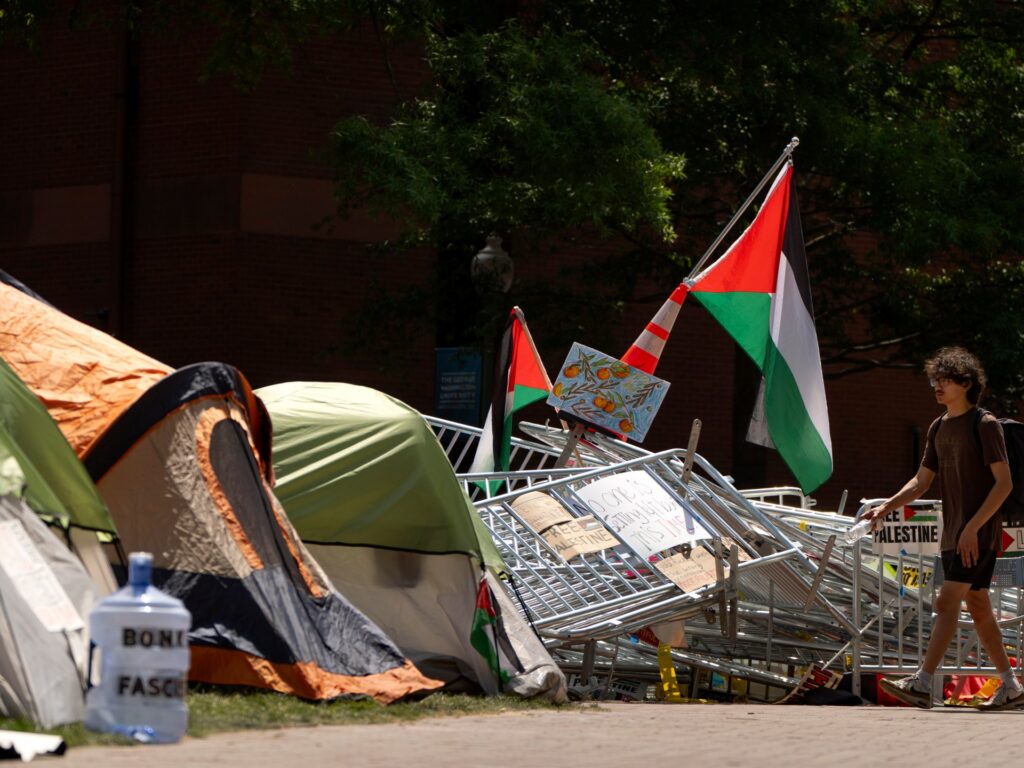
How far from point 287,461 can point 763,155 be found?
11.1m

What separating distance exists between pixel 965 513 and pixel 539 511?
2.37 metres

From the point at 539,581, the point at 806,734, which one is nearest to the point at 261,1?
→ the point at 539,581

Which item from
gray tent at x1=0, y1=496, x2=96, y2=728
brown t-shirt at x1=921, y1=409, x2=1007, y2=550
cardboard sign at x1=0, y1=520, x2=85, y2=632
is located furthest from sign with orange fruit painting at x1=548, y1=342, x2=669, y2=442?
cardboard sign at x1=0, y1=520, x2=85, y2=632

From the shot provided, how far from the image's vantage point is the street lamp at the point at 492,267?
51.3 ft

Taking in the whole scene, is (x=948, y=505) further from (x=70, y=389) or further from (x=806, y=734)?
(x=70, y=389)

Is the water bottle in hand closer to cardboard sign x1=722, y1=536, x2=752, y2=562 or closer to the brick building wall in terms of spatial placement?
cardboard sign x1=722, y1=536, x2=752, y2=562

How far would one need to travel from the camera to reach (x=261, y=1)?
16453 mm

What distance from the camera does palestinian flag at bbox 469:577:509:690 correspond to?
8438 mm

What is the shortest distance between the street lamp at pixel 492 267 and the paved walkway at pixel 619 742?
7.23 meters

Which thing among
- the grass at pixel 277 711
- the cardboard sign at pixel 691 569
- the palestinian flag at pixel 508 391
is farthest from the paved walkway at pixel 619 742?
the palestinian flag at pixel 508 391

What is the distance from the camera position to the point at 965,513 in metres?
9.31

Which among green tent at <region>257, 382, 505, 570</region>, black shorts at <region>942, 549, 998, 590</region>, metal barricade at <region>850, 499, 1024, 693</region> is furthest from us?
metal barricade at <region>850, 499, 1024, 693</region>

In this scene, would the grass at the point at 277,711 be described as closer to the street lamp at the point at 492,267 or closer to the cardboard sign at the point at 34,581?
the cardboard sign at the point at 34,581

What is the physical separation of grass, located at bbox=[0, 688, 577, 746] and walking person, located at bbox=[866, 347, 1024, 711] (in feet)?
8.28
